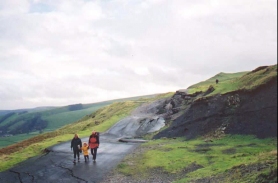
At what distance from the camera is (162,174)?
2222 cm

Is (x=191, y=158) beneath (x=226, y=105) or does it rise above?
beneath

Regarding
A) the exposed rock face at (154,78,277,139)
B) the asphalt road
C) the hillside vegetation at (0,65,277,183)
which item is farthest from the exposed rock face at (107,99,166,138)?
the asphalt road

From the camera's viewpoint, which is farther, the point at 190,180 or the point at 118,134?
the point at 118,134

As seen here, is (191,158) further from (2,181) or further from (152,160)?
(2,181)

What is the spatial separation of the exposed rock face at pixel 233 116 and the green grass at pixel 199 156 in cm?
164

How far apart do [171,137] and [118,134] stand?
13.2m

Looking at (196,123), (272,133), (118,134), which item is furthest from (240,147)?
(118,134)

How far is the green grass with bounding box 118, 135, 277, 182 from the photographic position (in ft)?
71.2

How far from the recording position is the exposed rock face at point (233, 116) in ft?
96.9

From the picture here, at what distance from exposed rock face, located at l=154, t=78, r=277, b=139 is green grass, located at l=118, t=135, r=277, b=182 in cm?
164

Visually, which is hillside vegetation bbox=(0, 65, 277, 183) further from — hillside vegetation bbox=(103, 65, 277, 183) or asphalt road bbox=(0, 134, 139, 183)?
asphalt road bbox=(0, 134, 139, 183)

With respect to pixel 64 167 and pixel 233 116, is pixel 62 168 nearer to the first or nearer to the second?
pixel 64 167

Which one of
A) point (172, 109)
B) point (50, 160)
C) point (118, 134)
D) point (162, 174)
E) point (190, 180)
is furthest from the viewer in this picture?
point (172, 109)

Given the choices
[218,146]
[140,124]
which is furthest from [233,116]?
[140,124]
